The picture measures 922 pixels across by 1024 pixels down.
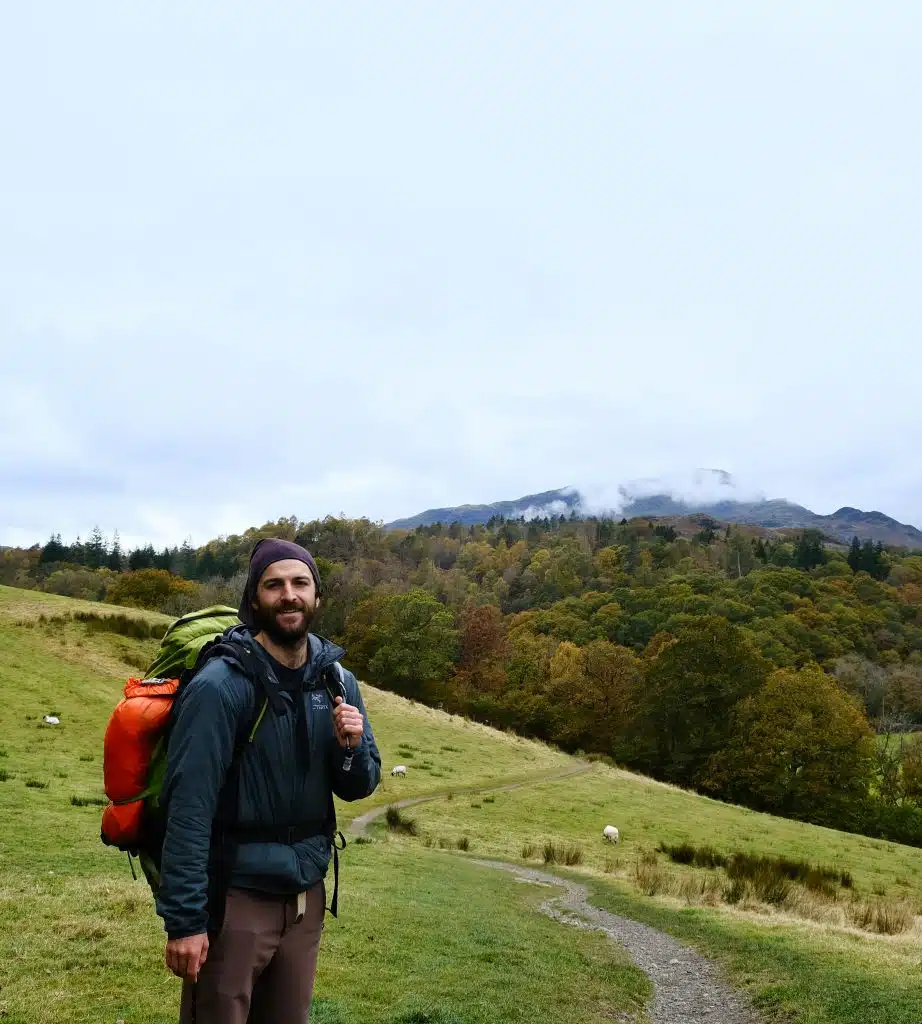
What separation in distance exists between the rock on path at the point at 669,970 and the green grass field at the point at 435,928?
30 centimetres

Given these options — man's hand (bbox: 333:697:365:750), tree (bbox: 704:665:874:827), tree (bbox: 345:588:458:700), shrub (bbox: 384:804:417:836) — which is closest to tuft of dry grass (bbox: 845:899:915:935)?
shrub (bbox: 384:804:417:836)

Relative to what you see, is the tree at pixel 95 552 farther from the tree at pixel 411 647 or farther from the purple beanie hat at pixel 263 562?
the purple beanie hat at pixel 263 562

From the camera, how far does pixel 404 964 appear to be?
363 inches

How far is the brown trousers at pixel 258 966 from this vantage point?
3.63m

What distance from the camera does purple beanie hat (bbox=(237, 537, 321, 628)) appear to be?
168 inches

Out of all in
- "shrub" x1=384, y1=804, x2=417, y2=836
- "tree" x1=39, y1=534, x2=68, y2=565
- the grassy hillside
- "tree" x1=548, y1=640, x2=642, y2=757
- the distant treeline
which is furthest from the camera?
"tree" x1=39, y1=534, x2=68, y2=565

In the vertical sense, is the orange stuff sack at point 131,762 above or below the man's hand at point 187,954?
above

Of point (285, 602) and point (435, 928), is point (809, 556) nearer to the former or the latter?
point (435, 928)

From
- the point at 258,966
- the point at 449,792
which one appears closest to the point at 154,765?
the point at 258,966

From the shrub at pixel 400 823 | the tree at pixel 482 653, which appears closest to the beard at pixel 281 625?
the shrub at pixel 400 823

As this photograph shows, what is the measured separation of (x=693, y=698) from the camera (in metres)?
55.4

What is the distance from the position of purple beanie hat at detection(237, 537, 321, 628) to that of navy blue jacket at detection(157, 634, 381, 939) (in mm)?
335

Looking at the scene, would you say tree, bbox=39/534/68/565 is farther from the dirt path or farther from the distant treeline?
the dirt path

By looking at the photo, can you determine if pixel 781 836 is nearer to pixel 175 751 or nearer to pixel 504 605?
pixel 175 751
